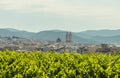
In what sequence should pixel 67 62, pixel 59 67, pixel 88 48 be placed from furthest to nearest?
pixel 88 48, pixel 67 62, pixel 59 67

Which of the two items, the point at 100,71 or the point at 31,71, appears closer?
the point at 31,71

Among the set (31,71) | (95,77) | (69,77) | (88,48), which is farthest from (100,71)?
(88,48)

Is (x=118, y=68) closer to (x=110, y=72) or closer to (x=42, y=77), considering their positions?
(x=110, y=72)

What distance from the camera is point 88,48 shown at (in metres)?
106

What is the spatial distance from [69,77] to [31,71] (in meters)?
2.06

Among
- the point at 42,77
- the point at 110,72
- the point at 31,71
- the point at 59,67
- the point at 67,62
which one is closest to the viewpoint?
the point at 42,77

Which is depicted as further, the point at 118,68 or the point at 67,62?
the point at 67,62

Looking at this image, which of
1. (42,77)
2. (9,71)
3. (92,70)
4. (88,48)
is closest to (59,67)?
(92,70)

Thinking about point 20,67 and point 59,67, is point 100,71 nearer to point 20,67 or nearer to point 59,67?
point 59,67

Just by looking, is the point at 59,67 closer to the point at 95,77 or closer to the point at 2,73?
the point at 95,77

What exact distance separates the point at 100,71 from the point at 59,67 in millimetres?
2602

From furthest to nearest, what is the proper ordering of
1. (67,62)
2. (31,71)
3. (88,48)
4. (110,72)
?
(88,48)
(67,62)
(110,72)
(31,71)

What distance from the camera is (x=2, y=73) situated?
67.3 ft

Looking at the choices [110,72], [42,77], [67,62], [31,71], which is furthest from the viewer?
[67,62]
